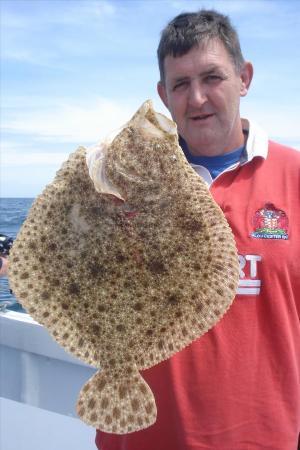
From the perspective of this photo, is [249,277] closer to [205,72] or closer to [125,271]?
[125,271]

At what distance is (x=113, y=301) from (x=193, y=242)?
1.61ft

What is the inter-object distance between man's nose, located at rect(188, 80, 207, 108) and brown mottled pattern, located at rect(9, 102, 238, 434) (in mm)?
495

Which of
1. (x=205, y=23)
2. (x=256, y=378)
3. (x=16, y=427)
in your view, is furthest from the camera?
(x=16, y=427)

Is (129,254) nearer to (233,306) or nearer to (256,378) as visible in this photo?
(233,306)

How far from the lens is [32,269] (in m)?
2.29

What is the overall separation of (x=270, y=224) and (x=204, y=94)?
86 centimetres

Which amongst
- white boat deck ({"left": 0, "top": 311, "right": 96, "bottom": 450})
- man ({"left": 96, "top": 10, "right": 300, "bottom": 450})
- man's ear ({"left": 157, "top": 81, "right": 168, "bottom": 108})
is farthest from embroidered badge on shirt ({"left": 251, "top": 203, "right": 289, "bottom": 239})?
white boat deck ({"left": 0, "top": 311, "right": 96, "bottom": 450})

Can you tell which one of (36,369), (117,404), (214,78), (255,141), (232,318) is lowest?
(36,369)

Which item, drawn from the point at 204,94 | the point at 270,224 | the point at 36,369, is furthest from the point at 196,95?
the point at 36,369

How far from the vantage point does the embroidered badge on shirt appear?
269 centimetres

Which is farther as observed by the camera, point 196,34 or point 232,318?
point 196,34

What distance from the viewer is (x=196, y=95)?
106 inches

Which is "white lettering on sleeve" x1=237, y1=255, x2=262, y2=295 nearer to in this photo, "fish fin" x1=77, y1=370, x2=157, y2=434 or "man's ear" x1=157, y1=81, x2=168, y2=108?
"fish fin" x1=77, y1=370, x2=157, y2=434

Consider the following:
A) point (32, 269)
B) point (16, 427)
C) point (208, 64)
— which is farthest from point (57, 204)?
point (16, 427)
